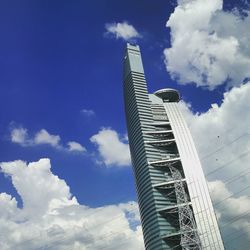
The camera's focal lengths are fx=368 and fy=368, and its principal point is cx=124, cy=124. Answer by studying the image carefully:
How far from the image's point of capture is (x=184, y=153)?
17625 cm

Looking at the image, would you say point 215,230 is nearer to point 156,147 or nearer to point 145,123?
point 156,147

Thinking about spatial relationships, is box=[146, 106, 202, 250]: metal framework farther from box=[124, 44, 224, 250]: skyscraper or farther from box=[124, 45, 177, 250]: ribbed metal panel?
box=[124, 45, 177, 250]: ribbed metal panel

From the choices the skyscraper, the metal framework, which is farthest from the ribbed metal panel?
the metal framework

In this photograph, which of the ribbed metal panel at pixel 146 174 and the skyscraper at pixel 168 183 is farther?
the ribbed metal panel at pixel 146 174

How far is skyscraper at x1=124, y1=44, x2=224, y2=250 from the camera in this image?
498 ft

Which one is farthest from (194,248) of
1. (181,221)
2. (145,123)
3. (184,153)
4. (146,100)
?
(146,100)

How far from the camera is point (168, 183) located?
549ft

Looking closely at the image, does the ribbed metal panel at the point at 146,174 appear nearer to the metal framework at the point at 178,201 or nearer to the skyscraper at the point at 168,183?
the skyscraper at the point at 168,183

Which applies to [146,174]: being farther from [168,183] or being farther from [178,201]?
[178,201]

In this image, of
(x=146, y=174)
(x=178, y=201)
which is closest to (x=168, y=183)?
(x=146, y=174)

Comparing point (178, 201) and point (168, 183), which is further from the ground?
point (168, 183)

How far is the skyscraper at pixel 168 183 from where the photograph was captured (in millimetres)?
151875

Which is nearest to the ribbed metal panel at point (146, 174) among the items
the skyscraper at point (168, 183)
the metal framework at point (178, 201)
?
the skyscraper at point (168, 183)

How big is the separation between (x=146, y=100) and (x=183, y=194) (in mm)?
62623
